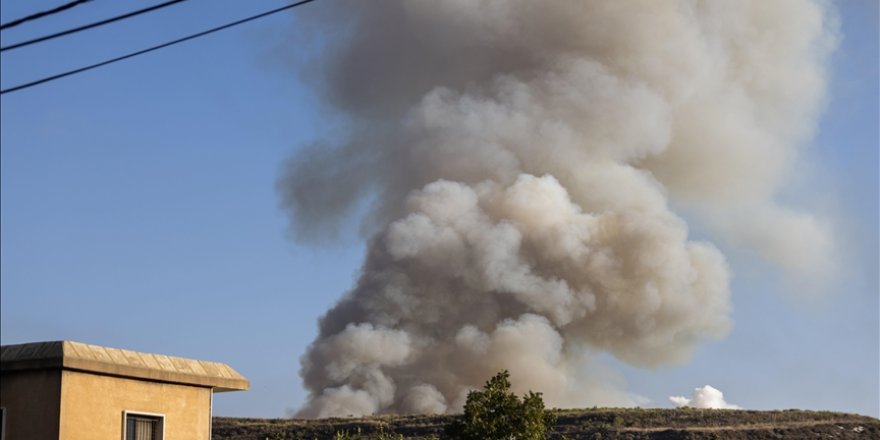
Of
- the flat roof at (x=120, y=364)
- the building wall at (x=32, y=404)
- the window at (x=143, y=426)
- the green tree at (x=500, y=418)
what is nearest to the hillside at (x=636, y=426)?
the green tree at (x=500, y=418)

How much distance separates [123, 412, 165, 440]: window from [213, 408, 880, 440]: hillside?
41.4 m

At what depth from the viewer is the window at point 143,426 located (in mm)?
20953

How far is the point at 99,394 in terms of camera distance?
2036 cm

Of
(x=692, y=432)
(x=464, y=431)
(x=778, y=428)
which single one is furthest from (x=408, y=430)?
(x=464, y=431)

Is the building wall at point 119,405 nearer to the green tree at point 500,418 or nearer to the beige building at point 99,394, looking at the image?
the beige building at point 99,394

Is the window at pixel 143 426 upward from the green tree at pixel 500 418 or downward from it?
downward

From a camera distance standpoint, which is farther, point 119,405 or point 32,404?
point 119,405

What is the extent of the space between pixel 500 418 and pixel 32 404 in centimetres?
1291

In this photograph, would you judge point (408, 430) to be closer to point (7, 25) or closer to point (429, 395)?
point (429, 395)

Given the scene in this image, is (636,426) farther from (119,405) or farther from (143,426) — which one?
(119,405)

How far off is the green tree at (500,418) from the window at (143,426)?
9.81 m

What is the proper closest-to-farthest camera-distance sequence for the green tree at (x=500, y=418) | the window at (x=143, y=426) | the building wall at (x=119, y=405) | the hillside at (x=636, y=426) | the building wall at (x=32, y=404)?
the building wall at (x=32, y=404) < the building wall at (x=119, y=405) < the window at (x=143, y=426) < the green tree at (x=500, y=418) < the hillside at (x=636, y=426)

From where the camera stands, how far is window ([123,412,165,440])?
21.0 metres

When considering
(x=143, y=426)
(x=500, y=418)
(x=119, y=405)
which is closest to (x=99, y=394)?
(x=119, y=405)
